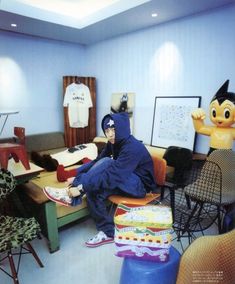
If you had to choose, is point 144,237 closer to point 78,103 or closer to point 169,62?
point 169,62

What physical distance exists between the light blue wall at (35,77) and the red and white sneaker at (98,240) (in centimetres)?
252

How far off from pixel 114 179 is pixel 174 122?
1.54 meters

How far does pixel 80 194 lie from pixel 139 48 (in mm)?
2510

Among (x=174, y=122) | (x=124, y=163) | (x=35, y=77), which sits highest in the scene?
(x=35, y=77)

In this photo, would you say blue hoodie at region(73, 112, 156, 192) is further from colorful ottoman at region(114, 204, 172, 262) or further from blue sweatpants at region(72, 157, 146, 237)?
colorful ottoman at region(114, 204, 172, 262)

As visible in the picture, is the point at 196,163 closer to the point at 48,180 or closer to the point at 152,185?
the point at 152,185

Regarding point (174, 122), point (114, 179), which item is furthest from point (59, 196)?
point (174, 122)

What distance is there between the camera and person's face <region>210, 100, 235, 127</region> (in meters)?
2.21

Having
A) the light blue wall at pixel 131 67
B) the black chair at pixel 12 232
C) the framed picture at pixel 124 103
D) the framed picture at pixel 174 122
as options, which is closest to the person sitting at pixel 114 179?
the black chair at pixel 12 232

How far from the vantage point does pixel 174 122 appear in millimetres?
3096

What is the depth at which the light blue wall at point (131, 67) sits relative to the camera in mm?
2684

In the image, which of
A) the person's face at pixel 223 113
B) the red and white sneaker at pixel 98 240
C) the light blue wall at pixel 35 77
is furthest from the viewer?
the light blue wall at pixel 35 77

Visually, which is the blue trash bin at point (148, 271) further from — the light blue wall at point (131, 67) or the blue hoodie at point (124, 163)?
the light blue wall at point (131, 67)

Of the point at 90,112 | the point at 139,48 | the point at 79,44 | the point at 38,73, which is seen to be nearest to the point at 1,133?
the point at 38,73
